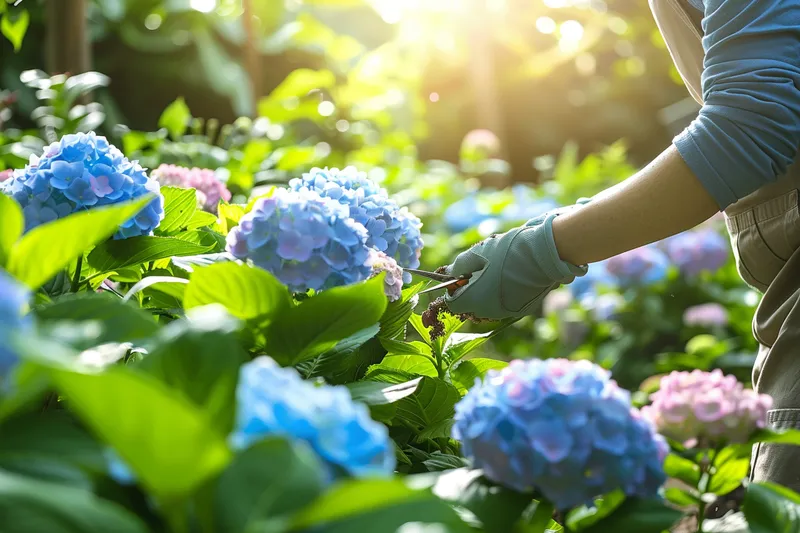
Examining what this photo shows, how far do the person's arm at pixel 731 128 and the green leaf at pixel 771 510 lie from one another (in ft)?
1.66

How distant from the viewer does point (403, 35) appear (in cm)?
766

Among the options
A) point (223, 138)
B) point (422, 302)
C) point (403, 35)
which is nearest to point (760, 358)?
point (422, 302)

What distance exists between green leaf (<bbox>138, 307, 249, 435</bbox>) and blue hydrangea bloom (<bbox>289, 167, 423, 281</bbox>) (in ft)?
1.78

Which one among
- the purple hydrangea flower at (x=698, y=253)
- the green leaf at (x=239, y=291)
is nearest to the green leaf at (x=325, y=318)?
the green leaf at (x=239, y=291)

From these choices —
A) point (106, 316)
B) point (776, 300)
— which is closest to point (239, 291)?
point (106, 316)

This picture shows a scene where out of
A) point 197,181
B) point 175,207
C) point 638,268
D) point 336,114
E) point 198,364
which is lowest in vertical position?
point 638,268

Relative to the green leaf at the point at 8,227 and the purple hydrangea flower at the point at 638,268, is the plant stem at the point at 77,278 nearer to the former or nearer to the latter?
the green leaf at the point at 8,227

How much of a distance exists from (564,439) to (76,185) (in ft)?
2.30

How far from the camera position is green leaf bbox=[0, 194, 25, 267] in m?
0.73

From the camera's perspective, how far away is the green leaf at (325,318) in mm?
841

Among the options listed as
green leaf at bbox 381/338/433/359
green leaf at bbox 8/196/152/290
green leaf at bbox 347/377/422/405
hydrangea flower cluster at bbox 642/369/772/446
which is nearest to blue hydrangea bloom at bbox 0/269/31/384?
green leaf at bbox 8/196/152/290

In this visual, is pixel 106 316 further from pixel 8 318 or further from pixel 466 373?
pixel 466 373

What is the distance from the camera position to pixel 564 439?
0.68m

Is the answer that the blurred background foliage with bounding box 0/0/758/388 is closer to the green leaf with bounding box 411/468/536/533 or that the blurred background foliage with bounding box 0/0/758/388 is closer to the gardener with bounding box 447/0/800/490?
the gardener with bounding box 447/0/800/490
